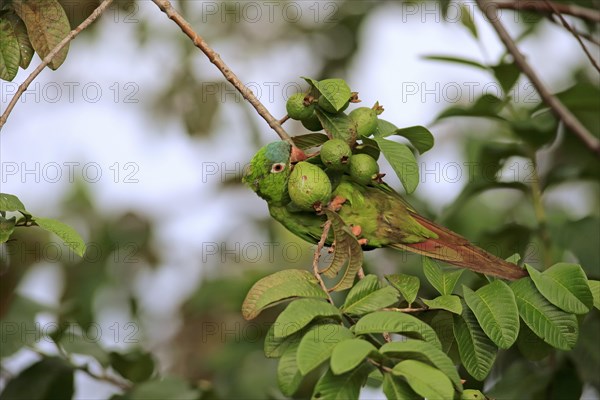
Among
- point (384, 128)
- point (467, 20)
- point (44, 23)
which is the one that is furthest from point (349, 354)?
point (467, 20)

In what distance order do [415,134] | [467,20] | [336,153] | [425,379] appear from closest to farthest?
[425,379] < [336,153] < [415,134] < [467,20]

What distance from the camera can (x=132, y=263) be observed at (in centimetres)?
389

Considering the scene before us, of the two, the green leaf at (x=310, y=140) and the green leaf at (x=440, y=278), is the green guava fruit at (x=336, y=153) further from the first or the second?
the green leaf at (x=440, y=278)

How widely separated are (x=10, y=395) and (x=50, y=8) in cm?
102

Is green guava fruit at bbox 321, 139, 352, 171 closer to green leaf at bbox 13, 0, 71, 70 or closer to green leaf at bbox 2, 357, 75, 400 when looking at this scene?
green leaf at bbox 13, 0, 71, 70

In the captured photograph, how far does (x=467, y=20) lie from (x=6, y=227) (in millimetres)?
1751

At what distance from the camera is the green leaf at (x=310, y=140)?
5.78 ft

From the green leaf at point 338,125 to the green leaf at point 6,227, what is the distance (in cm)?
61

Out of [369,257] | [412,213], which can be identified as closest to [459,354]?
[412,213]

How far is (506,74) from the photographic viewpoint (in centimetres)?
263

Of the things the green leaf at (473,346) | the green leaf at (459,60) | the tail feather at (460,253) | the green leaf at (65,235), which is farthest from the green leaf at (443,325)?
the green leaf at (459,60)

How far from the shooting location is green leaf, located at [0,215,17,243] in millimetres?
1521

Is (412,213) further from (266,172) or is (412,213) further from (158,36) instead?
(158,36)

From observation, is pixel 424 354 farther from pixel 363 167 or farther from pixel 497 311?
pixel 363 167
